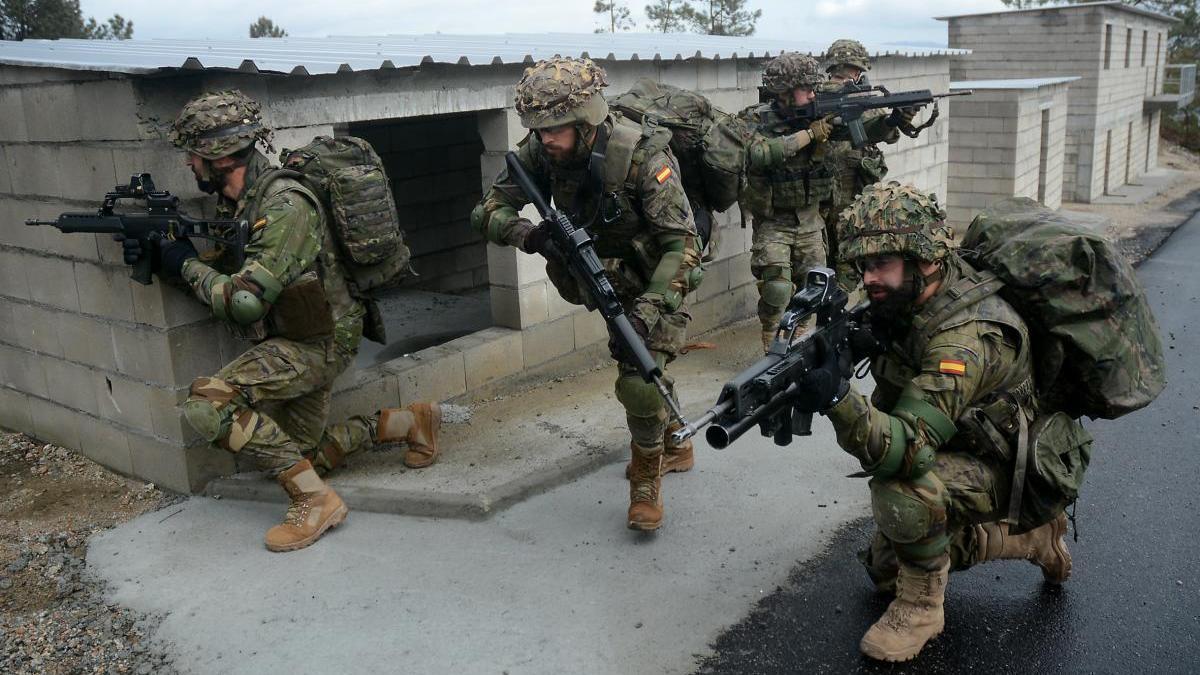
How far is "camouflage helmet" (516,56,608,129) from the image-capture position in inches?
154

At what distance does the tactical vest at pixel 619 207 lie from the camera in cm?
407

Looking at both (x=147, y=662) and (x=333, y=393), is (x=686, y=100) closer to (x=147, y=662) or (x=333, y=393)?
(x=333, y=393)

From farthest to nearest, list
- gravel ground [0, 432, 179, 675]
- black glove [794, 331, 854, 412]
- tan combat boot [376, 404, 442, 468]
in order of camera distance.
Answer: tan combat boot [376, 404, 442, 468]
gravel ground [0, 432, 179, 675]
black glove [794, 331, 854, 412]

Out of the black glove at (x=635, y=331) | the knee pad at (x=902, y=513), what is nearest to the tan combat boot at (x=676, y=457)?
the black glove at (x=635, y=331)

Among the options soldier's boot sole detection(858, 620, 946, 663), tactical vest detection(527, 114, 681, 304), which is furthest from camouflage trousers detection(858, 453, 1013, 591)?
tactical vest detection(527, 114, 681, 304)

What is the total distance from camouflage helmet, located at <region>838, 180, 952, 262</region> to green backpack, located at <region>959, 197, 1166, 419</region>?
310 millimetres

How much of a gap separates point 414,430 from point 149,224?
152cm

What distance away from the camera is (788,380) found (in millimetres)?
2922

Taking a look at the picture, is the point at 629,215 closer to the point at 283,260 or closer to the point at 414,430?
the point at 283,260

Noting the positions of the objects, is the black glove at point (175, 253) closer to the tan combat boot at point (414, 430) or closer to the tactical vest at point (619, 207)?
the tan combat boot at point (414, 430)

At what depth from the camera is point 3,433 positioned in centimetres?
576

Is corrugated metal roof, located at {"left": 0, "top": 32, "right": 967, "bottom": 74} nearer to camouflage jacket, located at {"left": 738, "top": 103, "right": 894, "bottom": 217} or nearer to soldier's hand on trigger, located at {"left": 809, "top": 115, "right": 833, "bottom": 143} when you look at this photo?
camouflage jacket, located at {"left": 738, "top": 103, "right": 894, "bottom": 217}

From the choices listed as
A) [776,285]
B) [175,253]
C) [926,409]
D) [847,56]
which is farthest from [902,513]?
[847,56]

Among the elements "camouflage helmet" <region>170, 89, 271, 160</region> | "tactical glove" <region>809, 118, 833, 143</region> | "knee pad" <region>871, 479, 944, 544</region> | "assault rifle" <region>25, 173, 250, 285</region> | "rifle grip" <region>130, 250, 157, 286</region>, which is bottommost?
"knee pad" <region>871, 479, 944, 544</region>
